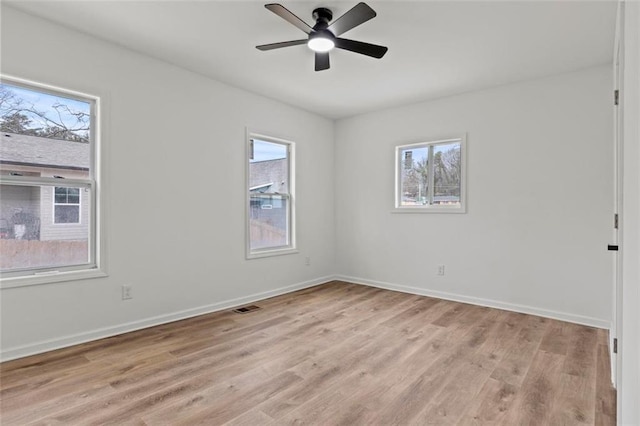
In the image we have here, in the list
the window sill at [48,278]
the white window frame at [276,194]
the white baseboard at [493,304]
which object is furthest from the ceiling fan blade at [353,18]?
the white baseboard at [493,304]

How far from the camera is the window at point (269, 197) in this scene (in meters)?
4.46

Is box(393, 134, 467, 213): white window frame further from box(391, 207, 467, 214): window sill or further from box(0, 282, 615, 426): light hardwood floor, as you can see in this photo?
box(0, 282, 615, 426): light hardwood floor

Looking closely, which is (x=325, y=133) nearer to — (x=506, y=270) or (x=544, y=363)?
(x=506, y=270)

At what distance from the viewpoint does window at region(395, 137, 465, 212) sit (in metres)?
4.44

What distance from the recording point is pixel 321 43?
2.66 meters

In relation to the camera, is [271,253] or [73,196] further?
[271,253]

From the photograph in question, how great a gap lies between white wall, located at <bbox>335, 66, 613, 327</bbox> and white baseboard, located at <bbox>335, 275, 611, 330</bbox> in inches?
0.5

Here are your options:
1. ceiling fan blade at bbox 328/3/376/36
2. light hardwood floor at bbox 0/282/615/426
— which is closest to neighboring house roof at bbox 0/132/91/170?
light hardwood floor at bbox 0/282/615/426

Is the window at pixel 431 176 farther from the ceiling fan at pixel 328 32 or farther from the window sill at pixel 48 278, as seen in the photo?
the window sill at pixel 48 278

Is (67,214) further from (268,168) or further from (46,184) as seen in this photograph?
(268,168)

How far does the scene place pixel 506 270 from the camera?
4008mm

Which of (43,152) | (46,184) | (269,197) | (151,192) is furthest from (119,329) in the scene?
(269,197)

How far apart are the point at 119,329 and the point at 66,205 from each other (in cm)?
121

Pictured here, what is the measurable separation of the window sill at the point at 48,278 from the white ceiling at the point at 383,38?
2075mm
